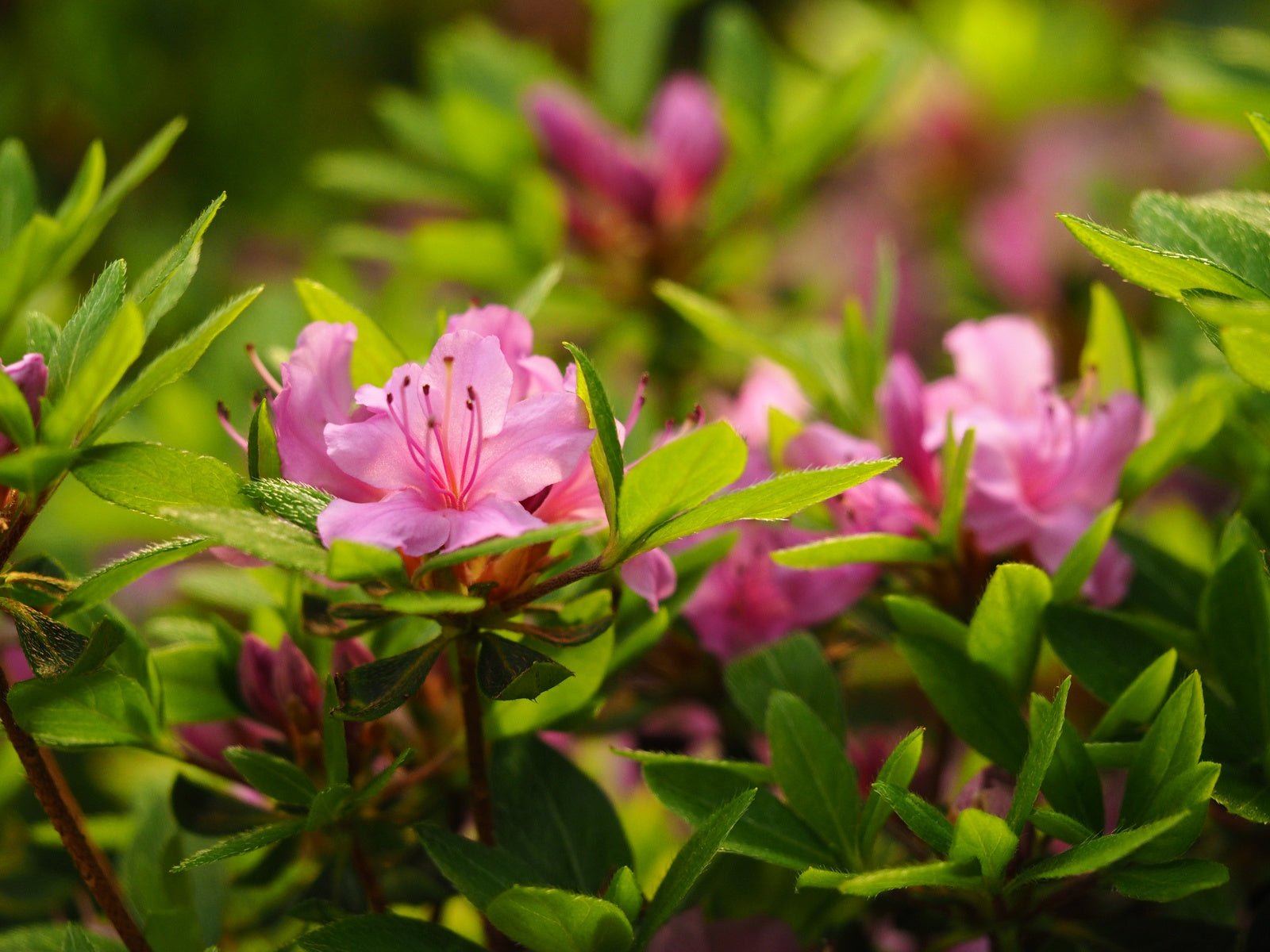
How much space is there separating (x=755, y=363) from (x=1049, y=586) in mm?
510

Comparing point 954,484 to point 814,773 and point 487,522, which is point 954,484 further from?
point 487,522

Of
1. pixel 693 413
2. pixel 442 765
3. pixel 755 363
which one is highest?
pixel 693 413

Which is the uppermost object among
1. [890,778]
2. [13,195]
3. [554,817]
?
[13,195]

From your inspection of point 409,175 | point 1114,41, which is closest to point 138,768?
point 409,175

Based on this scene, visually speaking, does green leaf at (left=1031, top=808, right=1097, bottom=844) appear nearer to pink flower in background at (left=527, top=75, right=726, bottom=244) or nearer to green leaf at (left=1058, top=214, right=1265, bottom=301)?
green leaf at (left=1058, top=214, right=1265, bottom=301)

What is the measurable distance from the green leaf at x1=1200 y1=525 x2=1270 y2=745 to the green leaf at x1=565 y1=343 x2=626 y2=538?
38 centimetres

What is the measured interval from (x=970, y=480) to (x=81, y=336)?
0.56 meters

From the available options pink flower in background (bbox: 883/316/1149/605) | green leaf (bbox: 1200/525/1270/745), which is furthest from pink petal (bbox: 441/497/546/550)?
green leaf (bbox: 1200/525/1270/745)

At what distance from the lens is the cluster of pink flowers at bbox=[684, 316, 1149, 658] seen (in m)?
0.85

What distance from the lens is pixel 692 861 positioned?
65 centimetres

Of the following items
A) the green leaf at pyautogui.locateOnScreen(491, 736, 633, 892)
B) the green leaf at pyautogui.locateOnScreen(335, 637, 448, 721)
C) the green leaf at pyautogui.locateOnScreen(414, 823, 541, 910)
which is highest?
the green leaf at pyautogui.locateOnScreen(335, 637, 448, 721)

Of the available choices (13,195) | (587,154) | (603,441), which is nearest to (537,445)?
(603,441)

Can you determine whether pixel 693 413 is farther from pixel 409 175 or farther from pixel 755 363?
pixel 409 175

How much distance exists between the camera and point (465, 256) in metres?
1.40
